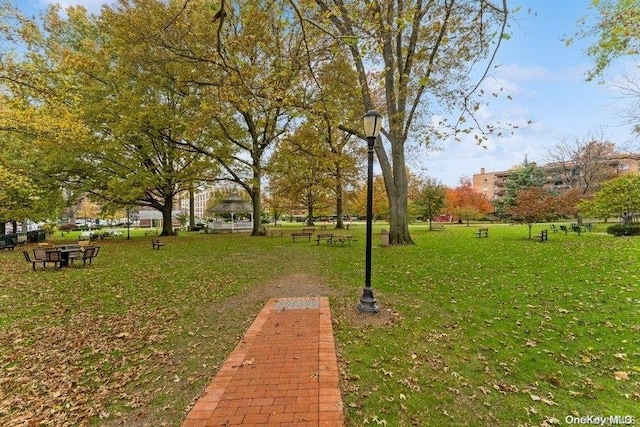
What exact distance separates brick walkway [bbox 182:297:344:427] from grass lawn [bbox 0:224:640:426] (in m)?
0.22

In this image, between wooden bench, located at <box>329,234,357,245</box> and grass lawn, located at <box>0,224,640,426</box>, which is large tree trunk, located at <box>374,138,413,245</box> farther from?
grass lawn, located at <box>0,224,640,426</box>

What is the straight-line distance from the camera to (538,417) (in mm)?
3125

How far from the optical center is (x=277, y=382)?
3646 millimetres

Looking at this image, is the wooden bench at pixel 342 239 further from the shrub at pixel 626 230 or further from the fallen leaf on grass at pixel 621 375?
the shrub at pixel 626 230

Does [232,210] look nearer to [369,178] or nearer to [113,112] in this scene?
[113,112]

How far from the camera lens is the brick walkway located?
3.05 meters

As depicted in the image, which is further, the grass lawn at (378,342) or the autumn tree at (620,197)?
the autumn tree at (620,197)

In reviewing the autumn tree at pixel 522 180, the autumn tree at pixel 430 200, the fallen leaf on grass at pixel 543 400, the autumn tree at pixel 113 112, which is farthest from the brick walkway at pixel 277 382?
the autumn tree at pixel 522 180

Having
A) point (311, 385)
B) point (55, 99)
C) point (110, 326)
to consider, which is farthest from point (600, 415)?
point (55, 99)

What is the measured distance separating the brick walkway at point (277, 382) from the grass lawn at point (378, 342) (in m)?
0.22

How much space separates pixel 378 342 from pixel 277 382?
1781mm

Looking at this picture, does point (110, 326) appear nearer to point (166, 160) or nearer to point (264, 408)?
point (264, 408)

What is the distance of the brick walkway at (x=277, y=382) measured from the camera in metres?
3.05

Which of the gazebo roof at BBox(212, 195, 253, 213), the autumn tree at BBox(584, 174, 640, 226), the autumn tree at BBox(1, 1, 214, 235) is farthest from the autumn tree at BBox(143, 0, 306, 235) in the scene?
the autumn tree at BBox(584, 174, 640, 226)
